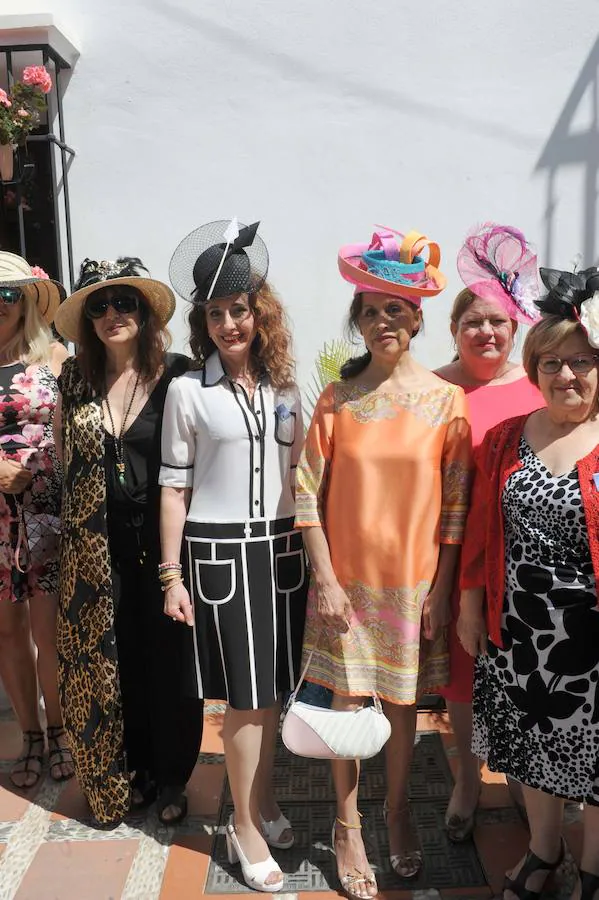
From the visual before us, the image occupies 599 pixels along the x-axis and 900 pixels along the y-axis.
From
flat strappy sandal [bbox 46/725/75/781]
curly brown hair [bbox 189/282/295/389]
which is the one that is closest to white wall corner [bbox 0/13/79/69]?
curly brown hair [bbox 189/282/295/389]

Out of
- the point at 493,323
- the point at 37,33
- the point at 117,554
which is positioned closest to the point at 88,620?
the point at 117,554

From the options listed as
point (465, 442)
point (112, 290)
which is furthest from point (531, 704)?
point (112, 290)

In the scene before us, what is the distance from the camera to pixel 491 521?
2.23m

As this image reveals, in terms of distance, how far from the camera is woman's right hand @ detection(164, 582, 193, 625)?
2496 millimetres

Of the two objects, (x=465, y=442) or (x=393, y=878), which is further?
(x=393, y=878)

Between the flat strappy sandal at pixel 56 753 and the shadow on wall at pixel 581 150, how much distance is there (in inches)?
130

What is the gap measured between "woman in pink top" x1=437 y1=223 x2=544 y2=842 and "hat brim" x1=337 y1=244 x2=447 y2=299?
0.21 meters

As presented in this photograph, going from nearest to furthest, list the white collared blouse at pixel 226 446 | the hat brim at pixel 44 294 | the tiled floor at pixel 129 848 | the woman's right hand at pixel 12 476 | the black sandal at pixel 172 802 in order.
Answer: the white collared blouse at pixel 226 446
the tiled floor at pixel 129 848
the black sandal at pixel 172 802
the woman's right hand at pixel 12 476
the hat brim at pixel 44 294

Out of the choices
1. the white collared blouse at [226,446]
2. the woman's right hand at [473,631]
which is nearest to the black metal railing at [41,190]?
the white collared blouse at [226,446]

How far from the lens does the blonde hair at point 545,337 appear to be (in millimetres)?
2072

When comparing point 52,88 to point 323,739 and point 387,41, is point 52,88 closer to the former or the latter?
point 387,41

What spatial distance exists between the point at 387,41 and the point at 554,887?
3774mm

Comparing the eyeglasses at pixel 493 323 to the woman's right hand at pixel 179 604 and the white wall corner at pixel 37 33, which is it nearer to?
the woman's right hand at pixel 179 604

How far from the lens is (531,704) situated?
7.26 feet
